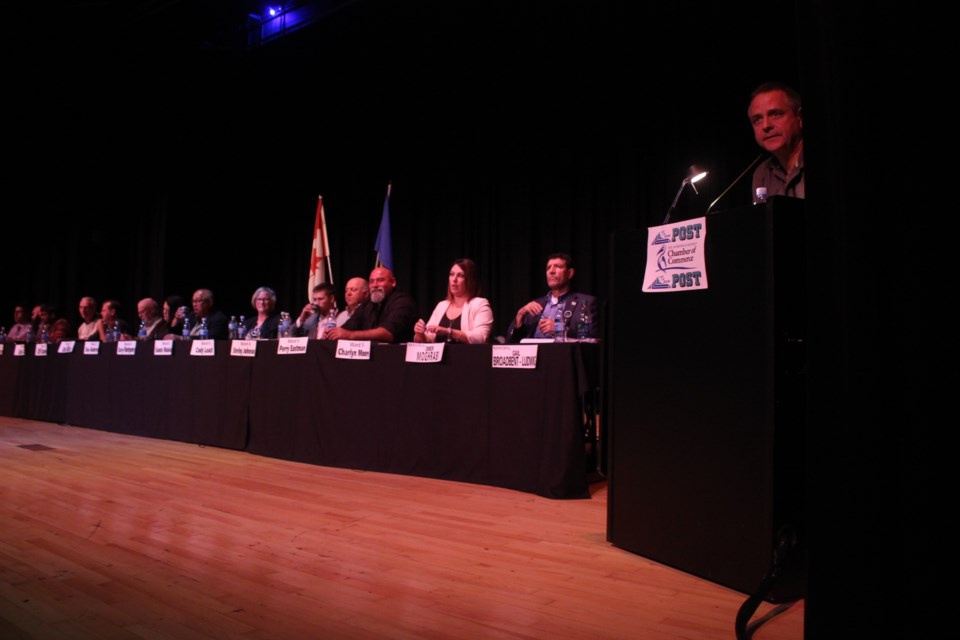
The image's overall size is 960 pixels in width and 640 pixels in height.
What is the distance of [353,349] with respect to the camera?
3.70m

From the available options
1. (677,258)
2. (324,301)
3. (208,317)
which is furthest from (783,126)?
(208,317)

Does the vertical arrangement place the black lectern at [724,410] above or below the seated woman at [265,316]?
below

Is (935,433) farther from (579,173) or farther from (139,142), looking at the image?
(139,142)

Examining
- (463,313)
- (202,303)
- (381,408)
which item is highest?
(202,303)

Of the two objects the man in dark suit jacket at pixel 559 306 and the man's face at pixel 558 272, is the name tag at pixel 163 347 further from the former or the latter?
the man's face at pixel 558 272

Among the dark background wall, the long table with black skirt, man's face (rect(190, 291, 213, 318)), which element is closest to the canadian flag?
the dark background wall

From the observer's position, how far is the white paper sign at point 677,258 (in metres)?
1.86

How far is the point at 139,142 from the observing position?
8039 mm

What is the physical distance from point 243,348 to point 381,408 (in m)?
1.24

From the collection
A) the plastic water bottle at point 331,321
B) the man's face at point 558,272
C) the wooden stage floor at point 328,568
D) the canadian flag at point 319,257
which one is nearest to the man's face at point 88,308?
the canadian flag at point 319,257

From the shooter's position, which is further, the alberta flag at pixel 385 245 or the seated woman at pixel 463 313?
the alberta flag at pixel 385 245

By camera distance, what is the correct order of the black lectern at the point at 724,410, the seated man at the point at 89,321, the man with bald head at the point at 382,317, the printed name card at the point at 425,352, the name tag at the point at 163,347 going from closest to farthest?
A: the black lectern at the point at 724,410, the printed name card at the point at 425,352, the man with bald head at the point at 382,317, the name tag at the point at 163,347, the seated man at the point at 89,321

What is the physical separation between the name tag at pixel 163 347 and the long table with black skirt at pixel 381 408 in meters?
0.04

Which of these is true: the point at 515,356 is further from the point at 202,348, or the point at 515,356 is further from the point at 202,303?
the point at 202,303
